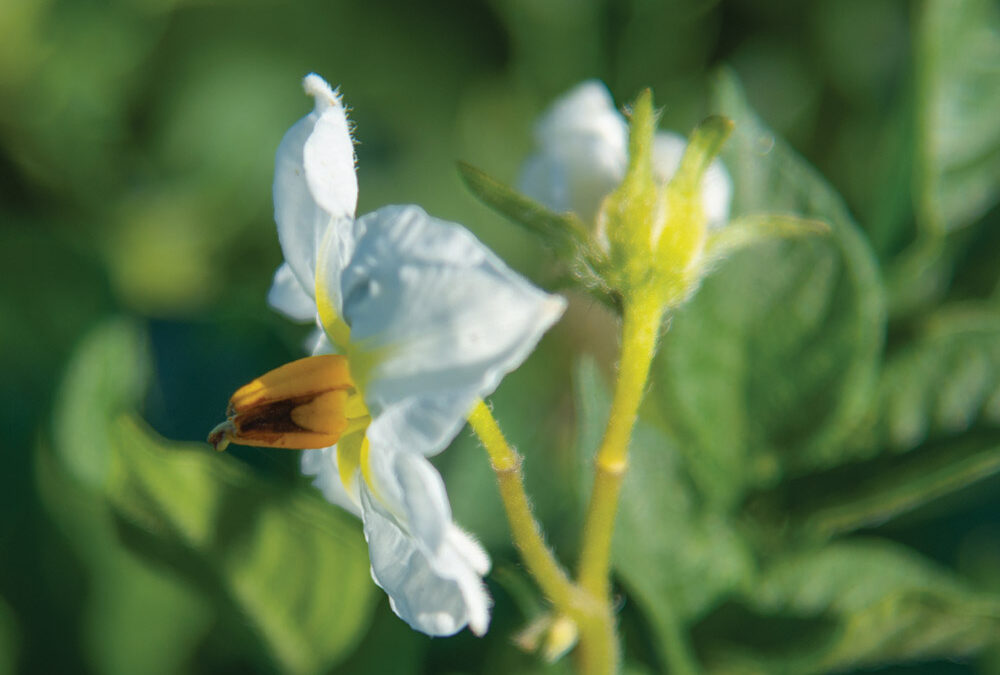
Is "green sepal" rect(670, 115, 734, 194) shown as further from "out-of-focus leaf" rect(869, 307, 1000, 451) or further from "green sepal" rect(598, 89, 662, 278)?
"out-of-focus leaf" rect(869, 307, 1000, 451)

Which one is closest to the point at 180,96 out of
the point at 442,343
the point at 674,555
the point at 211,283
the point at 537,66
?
the point at 211,283

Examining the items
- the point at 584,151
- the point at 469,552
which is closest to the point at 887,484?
the point at 584,151

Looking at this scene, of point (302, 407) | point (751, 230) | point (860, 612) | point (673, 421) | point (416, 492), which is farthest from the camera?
point (673, 421)

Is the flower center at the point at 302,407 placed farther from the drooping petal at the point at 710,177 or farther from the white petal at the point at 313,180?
the drooping petal at the point at 710,177

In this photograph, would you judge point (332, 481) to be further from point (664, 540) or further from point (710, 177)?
point (710, 177)

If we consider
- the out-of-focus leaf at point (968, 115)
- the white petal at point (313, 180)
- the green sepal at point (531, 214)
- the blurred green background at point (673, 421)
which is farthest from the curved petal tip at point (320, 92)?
the out-of-focus leaf at point (968, 115)

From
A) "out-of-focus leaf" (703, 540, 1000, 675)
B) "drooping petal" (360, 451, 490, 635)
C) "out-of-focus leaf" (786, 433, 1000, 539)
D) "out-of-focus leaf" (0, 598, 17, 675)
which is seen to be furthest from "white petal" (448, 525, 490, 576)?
"out-of-focus leaf" (0, 598, 17, 675)
